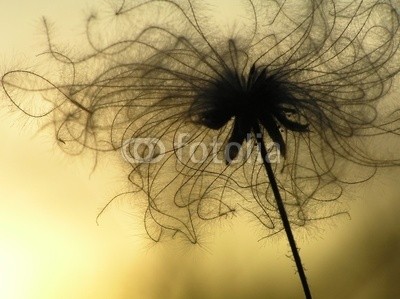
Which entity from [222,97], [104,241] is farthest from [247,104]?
[104,241]

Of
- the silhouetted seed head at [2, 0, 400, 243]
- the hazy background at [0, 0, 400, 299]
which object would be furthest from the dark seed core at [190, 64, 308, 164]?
the hazy background at [0, 0, 400, 299]

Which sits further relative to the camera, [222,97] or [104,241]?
[104,241]

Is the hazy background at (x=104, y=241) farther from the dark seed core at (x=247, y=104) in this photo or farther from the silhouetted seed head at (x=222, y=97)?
the dark seed core at (x=247, y=104)

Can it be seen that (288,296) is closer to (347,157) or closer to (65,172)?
(347,157)

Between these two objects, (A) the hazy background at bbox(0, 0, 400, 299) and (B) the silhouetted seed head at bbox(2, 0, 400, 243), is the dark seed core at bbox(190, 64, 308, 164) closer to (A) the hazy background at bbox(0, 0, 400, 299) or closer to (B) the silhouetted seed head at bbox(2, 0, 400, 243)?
(B) the silhouetted seed head at bbox(2, 0, 400, 243)

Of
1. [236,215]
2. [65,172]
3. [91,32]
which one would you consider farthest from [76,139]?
[236,215]

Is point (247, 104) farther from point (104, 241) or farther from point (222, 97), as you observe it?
point (104, 241)

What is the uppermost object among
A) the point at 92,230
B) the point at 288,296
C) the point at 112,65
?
the point at 112,65

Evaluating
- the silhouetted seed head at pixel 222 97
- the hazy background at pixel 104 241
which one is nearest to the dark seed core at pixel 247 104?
the silhouetted seed head at pixel 222 97
